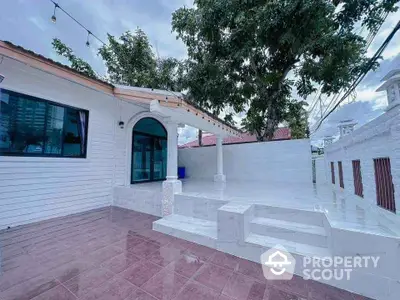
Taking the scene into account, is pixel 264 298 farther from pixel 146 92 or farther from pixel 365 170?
pixel 146 92

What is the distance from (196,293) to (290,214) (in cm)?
215

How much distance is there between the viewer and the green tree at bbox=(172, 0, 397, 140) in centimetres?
643

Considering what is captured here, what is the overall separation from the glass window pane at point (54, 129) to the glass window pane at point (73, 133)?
0.12 metres

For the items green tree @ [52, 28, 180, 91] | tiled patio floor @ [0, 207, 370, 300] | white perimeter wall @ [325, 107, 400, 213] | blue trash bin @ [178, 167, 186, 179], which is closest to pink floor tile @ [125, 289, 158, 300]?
tiled patio floor @ [0, 207, 370, 300]

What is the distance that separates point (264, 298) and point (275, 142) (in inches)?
269

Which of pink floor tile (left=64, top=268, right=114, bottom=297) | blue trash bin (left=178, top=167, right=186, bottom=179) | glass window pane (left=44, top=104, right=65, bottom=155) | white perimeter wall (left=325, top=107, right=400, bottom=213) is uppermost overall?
glass window pane (left=44, top=104, right=65, bottom=155)

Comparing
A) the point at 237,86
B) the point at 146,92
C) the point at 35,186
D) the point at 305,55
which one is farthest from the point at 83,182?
the point at 305,55

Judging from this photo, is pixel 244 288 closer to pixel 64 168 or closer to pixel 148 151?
pixel 64 168

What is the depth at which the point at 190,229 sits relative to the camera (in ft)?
11.6

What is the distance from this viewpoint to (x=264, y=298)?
1987 millimetres

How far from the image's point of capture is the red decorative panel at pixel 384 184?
291cm

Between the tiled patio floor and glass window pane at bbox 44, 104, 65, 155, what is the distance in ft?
6.43

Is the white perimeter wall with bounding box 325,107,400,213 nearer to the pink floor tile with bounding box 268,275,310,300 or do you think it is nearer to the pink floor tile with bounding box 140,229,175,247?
the pink floor tile with bounding box 268,275,310,300

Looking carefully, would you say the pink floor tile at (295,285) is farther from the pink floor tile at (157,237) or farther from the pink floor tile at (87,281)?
the pink floor tile at (87,281)
